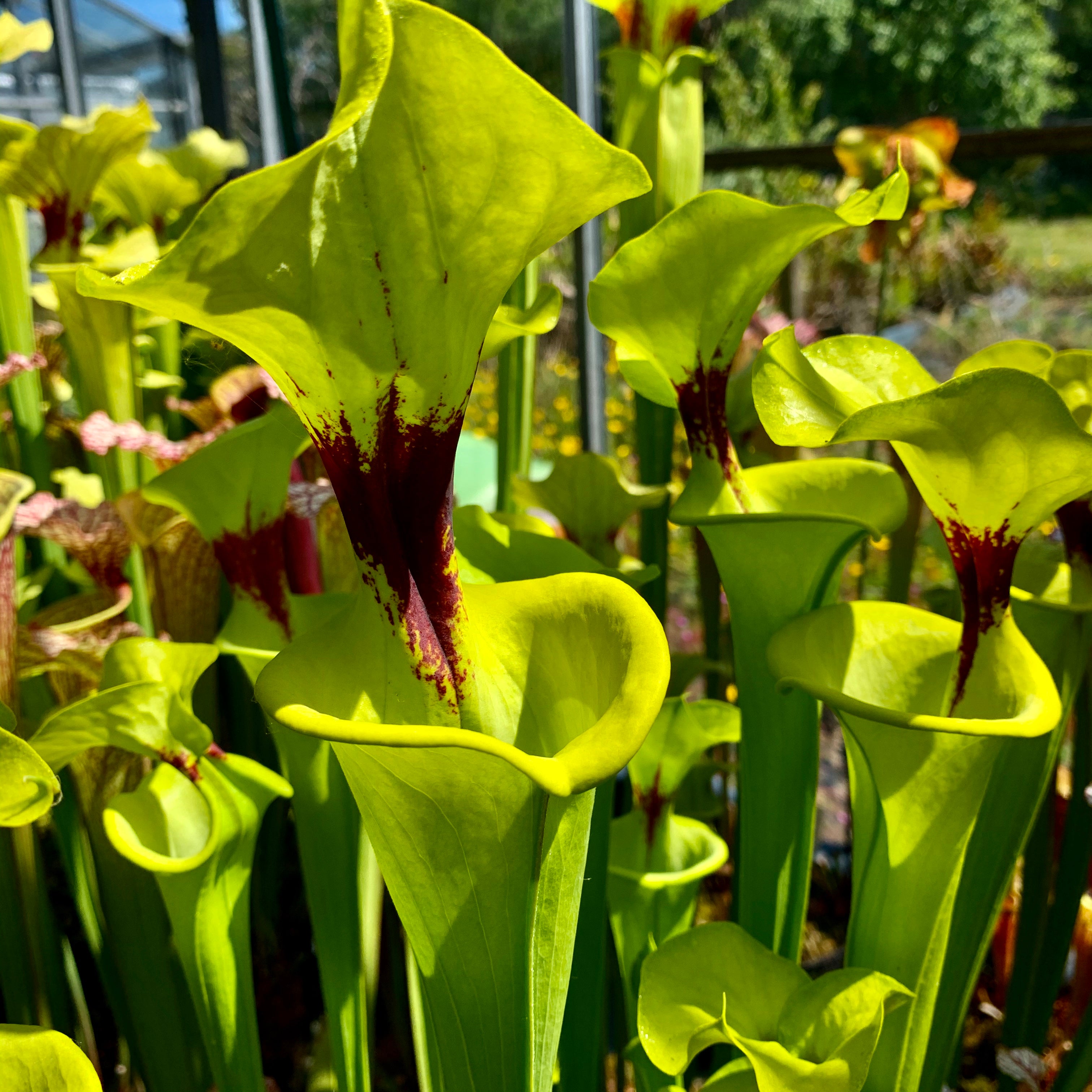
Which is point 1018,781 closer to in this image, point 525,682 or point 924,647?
point 924,647

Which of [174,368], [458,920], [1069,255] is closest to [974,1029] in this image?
[458,920]

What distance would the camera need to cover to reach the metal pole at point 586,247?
1.61 metres

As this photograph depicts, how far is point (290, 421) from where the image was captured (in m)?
0.47

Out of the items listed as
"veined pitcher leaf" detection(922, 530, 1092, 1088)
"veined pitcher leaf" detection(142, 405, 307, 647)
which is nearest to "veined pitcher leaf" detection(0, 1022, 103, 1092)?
"veined pitcher leaf" detection(142, 405, 307, 647)

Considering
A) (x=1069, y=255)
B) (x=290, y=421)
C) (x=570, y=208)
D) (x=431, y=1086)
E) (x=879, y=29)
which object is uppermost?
(x=879, y=29)

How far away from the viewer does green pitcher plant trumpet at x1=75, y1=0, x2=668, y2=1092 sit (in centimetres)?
23

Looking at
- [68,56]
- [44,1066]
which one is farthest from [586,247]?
[68,56]

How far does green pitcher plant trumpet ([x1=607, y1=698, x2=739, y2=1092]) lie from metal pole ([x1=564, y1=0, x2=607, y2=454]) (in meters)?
1.07

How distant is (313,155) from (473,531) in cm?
25

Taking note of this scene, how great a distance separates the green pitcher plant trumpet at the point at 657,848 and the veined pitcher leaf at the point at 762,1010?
4.7 inches

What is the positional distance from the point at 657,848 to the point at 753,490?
26cm

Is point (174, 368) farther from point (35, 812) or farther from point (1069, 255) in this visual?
point (1069, 255)

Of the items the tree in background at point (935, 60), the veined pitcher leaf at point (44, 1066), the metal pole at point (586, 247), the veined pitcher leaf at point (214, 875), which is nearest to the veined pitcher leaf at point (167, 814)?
the veined pitcher leaf at point (214, 875)

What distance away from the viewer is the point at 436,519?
301mm
